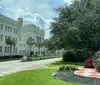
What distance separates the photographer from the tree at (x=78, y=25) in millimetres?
34719

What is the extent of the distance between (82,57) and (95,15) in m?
9.66

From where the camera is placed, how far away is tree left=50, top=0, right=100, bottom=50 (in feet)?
114

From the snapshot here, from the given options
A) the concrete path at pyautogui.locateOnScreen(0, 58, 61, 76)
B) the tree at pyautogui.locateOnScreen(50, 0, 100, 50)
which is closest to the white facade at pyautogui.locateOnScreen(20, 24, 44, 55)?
the concrete path at pyautogui.locateOnScreen(0, 58, 61, 76)

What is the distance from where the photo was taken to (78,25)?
115ft

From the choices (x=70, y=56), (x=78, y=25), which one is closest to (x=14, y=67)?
(x=78, y=25)

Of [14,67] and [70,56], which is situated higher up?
[70,56]

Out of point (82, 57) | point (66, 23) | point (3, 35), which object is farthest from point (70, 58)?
point (3, 35)

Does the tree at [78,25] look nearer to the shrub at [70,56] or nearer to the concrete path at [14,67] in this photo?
the shrub at [70,56]

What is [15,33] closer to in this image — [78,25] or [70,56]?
[70,56]

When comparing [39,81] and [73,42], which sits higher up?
[73,42]

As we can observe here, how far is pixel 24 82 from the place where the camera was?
14047 mm

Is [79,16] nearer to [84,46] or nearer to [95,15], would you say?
[95,15]

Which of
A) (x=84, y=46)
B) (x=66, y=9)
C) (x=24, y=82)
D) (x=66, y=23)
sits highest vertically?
(x=66, y=9)

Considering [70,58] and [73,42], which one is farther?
[70,58]
